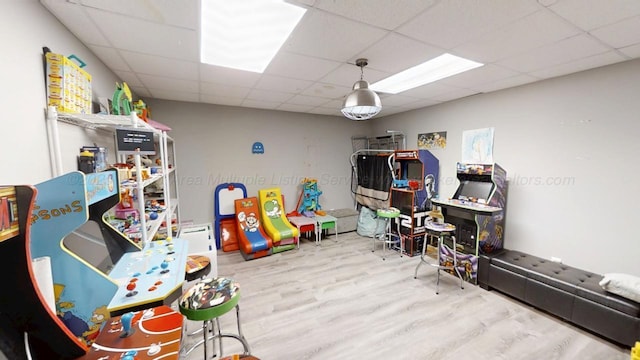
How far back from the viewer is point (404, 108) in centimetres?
450

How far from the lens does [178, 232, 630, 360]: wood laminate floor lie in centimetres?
204

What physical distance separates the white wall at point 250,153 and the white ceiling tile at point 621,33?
402 cm

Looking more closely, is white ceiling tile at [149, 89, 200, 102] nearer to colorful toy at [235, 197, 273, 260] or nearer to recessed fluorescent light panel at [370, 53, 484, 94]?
colorful toy at [235, 197, 273, 260]

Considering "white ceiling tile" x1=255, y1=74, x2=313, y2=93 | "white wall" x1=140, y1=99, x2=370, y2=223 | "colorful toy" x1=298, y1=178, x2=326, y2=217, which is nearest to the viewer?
"white ceiling tile" x1=255, y1=74, x2=313, y2=93

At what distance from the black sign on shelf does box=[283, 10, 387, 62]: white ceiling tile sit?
129 centimetres

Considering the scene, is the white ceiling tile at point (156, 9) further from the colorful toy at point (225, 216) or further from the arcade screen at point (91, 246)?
the colorful toy at point (225, 216)

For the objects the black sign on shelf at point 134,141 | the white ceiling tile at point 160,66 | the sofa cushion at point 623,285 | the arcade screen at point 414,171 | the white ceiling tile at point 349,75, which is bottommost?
the sofa cushion at point 623,285

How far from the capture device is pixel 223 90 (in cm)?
A: 324

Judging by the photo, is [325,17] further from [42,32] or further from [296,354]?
[296,354]

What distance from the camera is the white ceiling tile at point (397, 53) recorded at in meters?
1.91

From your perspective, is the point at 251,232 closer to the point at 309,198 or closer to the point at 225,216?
the point at 225,216

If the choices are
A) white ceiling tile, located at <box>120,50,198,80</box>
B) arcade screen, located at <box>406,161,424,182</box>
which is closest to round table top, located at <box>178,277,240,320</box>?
white ceiling tile, located at <box>120,50,198,80</box>

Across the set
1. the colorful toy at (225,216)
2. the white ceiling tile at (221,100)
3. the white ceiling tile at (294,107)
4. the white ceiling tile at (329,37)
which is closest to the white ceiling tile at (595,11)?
the white ceiling tile at (329,37)

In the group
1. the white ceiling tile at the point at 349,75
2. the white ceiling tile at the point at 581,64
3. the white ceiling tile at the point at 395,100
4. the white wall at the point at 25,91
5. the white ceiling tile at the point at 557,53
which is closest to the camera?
the white wall at the point at 25,91
